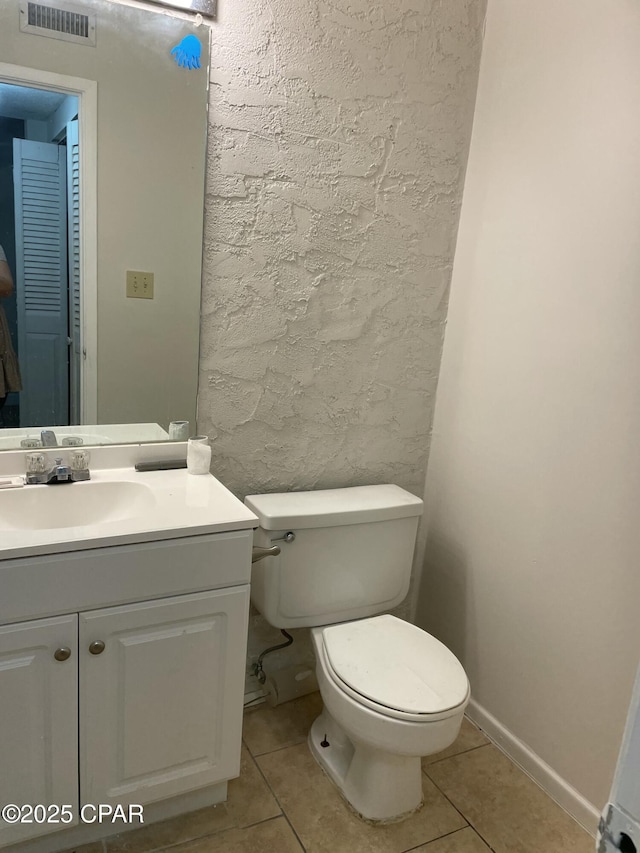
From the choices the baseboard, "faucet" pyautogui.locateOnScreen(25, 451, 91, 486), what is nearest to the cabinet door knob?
"faucet" pyautogui.locateOnScreen(25, 451, 91, 486)

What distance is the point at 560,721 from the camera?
161cm

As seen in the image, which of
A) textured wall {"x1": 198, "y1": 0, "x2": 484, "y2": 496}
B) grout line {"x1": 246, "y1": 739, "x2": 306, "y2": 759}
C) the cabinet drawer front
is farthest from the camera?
grout line {"x1": 246, "y1": 739, "x2": 306, "y2": 759}

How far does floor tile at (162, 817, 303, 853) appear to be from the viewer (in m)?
1.40

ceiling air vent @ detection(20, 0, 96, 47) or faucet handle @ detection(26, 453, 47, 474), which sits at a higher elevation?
ceiling air vent @ detection(20, 0, 96, 47)

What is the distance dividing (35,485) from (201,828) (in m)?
0.92

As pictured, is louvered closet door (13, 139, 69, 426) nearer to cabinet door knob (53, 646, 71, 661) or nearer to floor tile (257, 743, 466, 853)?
cabinet door knob (53, 646, 71, 661)

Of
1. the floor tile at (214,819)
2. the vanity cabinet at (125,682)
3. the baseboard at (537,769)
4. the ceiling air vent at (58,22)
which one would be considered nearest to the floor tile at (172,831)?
the floor tile at (214,819)

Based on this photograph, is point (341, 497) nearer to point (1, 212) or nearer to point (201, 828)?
point (201, 828)

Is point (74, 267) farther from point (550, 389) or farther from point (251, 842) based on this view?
point (251, 842)

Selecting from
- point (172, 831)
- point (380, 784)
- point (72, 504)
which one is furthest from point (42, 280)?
point (380, 784)

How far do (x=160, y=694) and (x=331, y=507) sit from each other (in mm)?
652

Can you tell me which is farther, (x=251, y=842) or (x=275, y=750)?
(x=275, y=750)

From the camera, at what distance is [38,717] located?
1.19 meters

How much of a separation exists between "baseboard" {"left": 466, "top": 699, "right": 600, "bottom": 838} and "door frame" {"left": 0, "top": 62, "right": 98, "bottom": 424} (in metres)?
1.48
